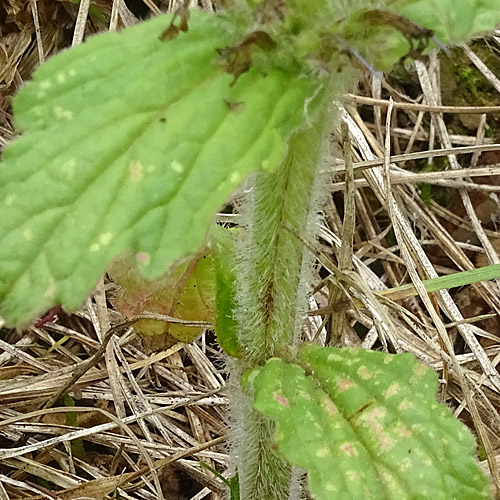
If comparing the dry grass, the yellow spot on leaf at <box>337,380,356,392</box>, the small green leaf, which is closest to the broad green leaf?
the yellow spot on leaf at <box>337,380,356,392</box>

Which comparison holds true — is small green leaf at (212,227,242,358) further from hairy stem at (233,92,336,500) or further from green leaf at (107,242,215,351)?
green leaf at (107,242,215,351)

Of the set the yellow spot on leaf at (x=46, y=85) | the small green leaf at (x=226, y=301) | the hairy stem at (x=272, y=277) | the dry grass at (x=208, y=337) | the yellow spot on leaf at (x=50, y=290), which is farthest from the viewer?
the dry grass at (x=208, y=337)

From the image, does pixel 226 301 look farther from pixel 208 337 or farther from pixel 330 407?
pixel 208 337

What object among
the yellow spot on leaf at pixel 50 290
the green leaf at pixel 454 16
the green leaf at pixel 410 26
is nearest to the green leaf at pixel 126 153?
the yellow spot on leaf at pixel 50 290

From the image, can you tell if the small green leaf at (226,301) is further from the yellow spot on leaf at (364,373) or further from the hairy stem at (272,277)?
the yellow spot on leaf at (364,373)

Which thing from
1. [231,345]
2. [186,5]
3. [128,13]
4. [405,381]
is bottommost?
[405,381]

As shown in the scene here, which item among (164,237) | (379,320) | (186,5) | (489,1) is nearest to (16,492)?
(379,320)

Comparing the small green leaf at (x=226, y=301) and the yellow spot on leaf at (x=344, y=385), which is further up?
the small green leaf at (x=226, y=301)

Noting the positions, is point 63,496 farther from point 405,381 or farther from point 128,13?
point 128,13
